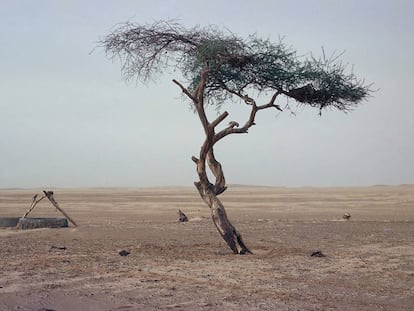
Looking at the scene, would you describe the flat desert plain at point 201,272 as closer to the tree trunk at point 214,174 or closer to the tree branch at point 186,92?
the tree trunk at point 214,174

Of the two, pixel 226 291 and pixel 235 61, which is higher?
pixel 235 61

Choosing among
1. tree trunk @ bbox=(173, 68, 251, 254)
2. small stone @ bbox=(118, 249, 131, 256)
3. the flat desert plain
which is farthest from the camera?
tree trunk @ bbox=(173, 68, 251, 254)

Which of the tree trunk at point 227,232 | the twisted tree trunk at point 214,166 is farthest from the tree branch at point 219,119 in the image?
the tree trunk at point 227,232

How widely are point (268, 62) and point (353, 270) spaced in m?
5.60

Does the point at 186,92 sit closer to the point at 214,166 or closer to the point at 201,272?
the point at 214,166

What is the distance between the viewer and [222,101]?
701 inches

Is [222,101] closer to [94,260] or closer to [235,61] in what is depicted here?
[235,61]

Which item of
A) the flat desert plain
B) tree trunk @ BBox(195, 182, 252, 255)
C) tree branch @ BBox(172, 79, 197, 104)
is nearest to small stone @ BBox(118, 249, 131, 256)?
the flat desert plain

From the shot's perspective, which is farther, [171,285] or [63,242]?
[63,242]

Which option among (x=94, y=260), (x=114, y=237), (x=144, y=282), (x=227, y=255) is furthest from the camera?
(x=114, y=237)

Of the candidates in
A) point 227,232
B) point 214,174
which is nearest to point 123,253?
point 227,232

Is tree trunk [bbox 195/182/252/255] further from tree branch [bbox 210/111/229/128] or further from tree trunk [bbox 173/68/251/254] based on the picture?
tree branch [bbox 210/111/229/128]

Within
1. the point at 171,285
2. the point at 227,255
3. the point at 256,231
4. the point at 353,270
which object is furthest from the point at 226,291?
the point at 256,231

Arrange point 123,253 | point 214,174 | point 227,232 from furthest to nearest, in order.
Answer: point 214,174 → point 227,232 → point 123,253
